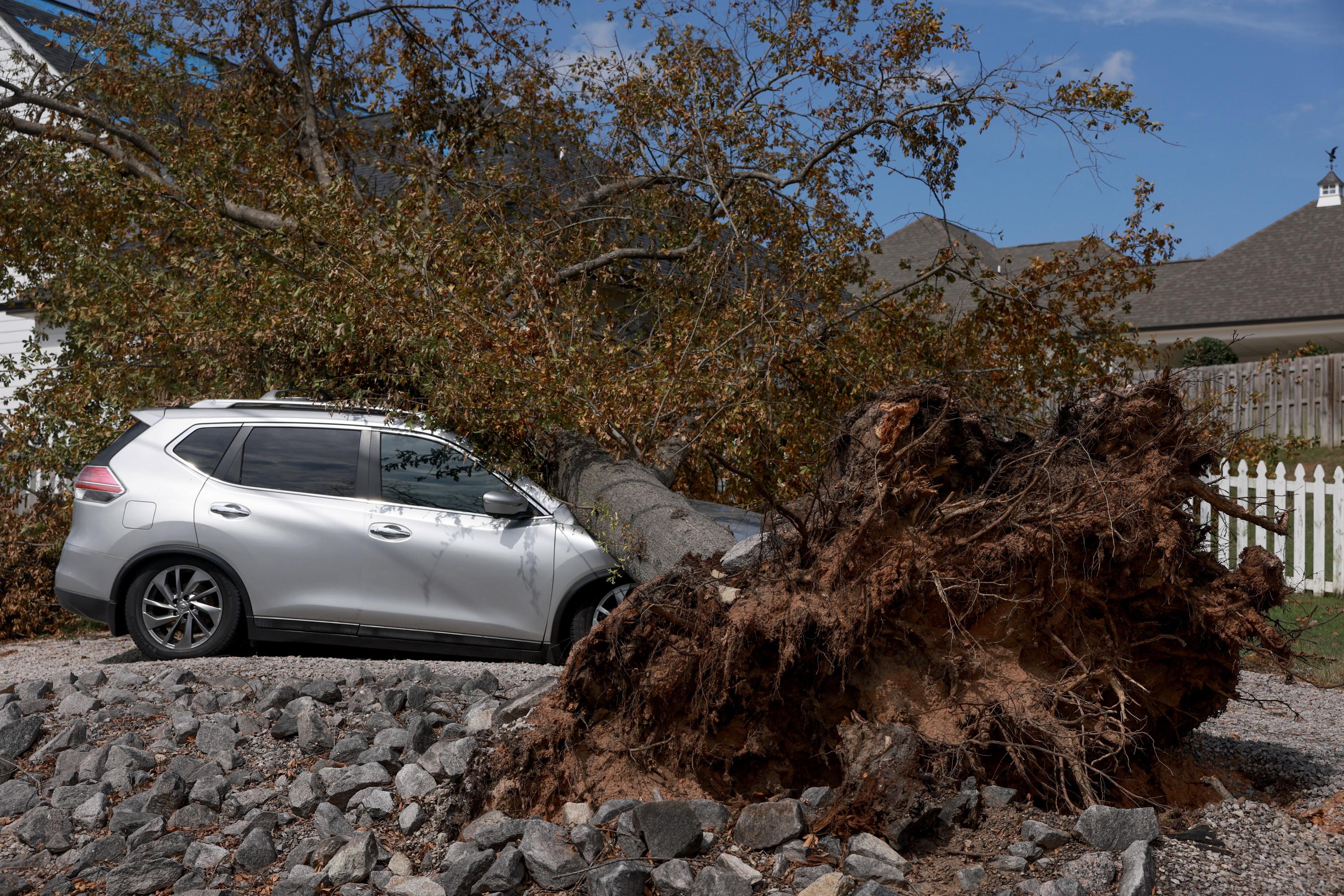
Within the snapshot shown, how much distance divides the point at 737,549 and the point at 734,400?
3.02 m

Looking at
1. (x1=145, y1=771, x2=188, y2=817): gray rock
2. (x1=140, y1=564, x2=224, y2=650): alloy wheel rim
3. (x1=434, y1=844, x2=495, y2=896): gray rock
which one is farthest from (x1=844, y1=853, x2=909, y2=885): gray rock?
(x1=140, y1=564, x2=224, y2=650): alloy wheel rim

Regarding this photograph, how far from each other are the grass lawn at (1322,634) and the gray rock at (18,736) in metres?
5.99

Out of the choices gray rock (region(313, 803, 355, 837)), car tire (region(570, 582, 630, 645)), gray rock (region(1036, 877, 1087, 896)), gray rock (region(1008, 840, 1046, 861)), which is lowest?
gray rock (region(313, 803, 355, 837))

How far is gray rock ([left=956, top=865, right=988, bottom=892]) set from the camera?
3131 millimetres

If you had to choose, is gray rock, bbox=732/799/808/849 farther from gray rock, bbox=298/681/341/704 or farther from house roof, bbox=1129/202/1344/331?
house roof, bbox=1129/202/1344/331

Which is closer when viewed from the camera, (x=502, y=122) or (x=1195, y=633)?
(x=1195, y=633)

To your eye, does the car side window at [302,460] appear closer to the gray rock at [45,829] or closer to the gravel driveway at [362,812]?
the gravel driveway at [362,812]

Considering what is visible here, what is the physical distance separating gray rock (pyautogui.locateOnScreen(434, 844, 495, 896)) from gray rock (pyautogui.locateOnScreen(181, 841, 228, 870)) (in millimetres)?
807

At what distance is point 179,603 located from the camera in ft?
22.2

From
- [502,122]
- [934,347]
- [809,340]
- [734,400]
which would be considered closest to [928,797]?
[734,400]

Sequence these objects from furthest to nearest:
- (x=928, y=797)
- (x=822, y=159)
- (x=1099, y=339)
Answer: (x=822, y=159) → (x=1099, y=339) → (x=928, y=797)

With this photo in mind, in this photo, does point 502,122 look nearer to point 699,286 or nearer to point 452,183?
point 452,183

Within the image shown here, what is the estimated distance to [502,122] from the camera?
1112cm

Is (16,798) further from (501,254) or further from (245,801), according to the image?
(501,254)
